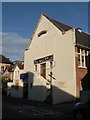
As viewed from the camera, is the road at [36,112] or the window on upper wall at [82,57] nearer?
the road at [36,112]

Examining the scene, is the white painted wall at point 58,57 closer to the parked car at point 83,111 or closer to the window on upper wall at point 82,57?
the window on upper wall at point 82,57

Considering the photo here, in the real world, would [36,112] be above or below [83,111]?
below

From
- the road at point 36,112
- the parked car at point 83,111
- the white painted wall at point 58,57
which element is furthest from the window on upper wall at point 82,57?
the parked car at point 83,111

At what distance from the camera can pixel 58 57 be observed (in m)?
33.2

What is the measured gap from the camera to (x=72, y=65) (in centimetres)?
3092

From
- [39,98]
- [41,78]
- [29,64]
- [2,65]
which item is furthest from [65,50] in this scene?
[2,65]

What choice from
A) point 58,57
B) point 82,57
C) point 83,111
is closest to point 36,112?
point 83,111

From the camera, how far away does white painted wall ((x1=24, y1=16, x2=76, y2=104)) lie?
2927 centimetres


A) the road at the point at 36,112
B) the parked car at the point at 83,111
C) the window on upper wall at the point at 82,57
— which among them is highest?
the window on upper wall at the point at 82,57

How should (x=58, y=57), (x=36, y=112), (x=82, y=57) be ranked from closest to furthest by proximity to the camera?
(x=36, y=112) < (x=82, y=57) < (x=58, y=57)

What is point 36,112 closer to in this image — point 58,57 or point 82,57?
point 58,57

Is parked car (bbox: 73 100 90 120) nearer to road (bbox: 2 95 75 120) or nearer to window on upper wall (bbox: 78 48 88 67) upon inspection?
road (bbox: 2 95 75 120)

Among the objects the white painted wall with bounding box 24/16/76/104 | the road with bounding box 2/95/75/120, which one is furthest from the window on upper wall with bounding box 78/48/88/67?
the road with bounding box 2/95/75/120

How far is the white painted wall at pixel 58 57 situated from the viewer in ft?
96.0
